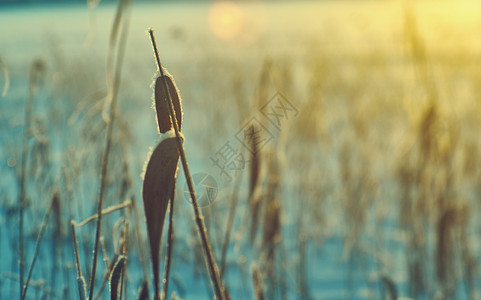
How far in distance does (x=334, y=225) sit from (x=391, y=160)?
88cm

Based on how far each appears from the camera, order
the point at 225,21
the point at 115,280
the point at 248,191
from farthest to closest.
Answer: the point at 225,21
the point at 248,191
the point at 115,280

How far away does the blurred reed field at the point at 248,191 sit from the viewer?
2.21 ft

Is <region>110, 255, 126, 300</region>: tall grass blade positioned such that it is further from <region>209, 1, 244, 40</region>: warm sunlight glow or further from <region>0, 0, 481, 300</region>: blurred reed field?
<region>209, 1, 244, 40</region>: warm sunlight glow

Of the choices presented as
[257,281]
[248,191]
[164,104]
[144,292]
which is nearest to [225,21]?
[248,191]

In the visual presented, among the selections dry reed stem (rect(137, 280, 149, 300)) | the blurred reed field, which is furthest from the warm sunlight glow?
dry reed stem (rect(137, 280, 149, 300))

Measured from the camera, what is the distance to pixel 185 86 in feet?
15.8

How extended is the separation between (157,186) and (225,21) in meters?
12.0

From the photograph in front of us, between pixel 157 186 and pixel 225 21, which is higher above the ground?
pixel 225 21

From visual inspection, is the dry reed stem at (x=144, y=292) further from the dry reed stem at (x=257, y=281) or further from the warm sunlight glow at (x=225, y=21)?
the warm sunlight glow at (x=225, y=21)

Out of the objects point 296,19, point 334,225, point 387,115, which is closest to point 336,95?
point 387,115

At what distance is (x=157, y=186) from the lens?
42 cm

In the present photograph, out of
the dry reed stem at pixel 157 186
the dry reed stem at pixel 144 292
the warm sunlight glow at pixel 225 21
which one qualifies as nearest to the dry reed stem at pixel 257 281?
the dry reed stem at pixel 144 292

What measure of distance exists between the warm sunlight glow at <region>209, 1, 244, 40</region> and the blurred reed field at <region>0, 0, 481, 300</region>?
5450 millimetres

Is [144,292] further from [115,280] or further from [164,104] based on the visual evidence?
[164,104]
